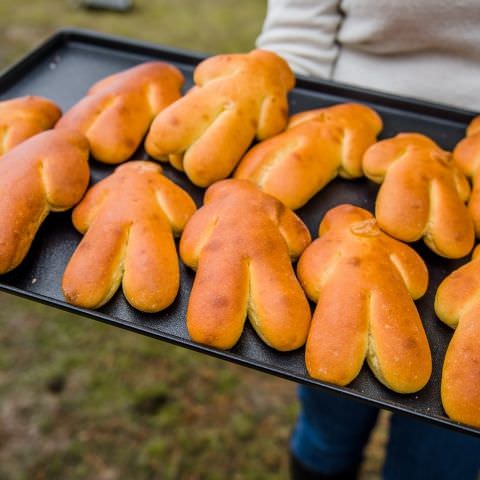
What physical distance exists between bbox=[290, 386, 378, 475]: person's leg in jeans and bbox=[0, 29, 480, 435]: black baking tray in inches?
19.3

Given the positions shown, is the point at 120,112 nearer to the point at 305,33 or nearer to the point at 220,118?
the point at 220,118

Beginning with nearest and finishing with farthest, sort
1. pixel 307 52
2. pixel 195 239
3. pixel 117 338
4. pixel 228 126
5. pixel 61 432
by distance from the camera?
pixel 195 239, pixel 228 126, pixel 307 52, pixel 61 432, pixel 117 338

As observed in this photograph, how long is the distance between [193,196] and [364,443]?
0.81 metres

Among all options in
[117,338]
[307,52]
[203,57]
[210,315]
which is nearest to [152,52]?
[203,57]

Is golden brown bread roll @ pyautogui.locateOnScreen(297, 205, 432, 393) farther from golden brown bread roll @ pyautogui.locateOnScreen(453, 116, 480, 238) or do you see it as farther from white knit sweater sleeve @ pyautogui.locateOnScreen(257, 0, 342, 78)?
white knit sweater sleeve @ pyautogui.locateOnScreen(257, 0, 342, 78)

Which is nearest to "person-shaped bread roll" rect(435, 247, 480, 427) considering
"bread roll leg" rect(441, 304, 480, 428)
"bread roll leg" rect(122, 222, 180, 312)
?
"bread roll leg" rect(441, 304, 480, 428)

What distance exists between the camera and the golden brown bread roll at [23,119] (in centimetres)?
95

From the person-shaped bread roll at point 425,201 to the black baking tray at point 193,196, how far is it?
0.04 m

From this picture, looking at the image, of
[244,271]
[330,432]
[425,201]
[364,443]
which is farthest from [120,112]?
[364,443]

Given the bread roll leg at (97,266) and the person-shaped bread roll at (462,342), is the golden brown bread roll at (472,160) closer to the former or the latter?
the person-shaped bread roll at (462,342)

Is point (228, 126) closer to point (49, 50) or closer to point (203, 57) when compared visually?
point (203, 57)

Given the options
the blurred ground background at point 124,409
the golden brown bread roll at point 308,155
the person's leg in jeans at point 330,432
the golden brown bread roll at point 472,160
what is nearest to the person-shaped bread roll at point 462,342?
the golden brown bread roll at point 472,160

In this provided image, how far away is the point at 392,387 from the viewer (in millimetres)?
701

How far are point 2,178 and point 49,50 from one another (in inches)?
20.7
